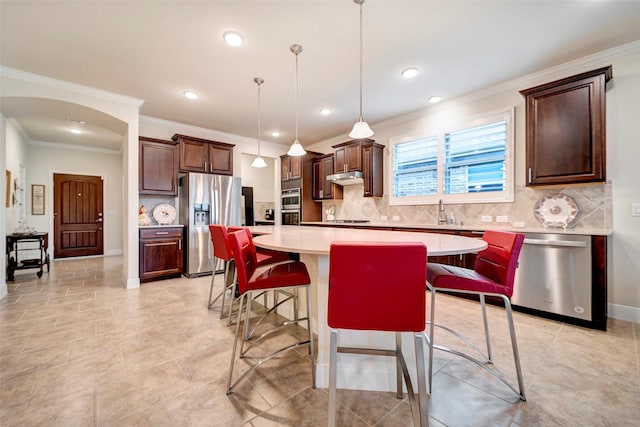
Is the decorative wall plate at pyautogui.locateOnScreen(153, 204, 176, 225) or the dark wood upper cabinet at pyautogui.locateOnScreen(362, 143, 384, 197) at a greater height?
the dark wood upper cabinet at pyautogui.locateOnScreen(362, 143, 384, 197)

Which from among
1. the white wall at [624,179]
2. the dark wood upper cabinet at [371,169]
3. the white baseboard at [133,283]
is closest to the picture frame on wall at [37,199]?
the white baseboard at [133,283]

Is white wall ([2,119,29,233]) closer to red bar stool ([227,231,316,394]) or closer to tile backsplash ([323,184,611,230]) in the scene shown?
red bar stool ([227,231,316,394])

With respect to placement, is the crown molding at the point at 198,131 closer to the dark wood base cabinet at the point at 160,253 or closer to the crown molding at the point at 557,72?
the dark wood base cabinet at the point at 160,253

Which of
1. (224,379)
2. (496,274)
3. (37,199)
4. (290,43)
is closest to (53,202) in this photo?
(37,199)

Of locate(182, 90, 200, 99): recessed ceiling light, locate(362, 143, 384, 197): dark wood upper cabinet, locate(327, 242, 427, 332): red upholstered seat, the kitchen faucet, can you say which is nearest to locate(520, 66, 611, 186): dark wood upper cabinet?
the kitchen faucet

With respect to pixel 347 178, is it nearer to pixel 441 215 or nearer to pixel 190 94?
pixel 441 215

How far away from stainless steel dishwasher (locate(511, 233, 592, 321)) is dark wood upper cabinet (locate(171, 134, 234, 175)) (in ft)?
15.0

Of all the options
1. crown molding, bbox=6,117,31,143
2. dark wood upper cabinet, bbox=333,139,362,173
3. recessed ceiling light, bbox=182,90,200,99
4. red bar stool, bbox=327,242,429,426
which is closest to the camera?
red bar stool, bbox=327,242,429,426

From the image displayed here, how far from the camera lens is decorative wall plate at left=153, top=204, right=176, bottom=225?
4324 millimetres

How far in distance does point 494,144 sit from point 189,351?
408cm

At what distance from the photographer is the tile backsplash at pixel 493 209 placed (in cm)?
261

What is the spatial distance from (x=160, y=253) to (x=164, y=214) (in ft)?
2.48

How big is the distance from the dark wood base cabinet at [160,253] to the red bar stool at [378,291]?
12.5ft

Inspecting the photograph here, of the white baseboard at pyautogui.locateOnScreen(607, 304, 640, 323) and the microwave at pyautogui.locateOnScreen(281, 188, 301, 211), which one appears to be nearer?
the white baseboard at pyautogui.locateOnScreen(607, 304, 640, 323)
